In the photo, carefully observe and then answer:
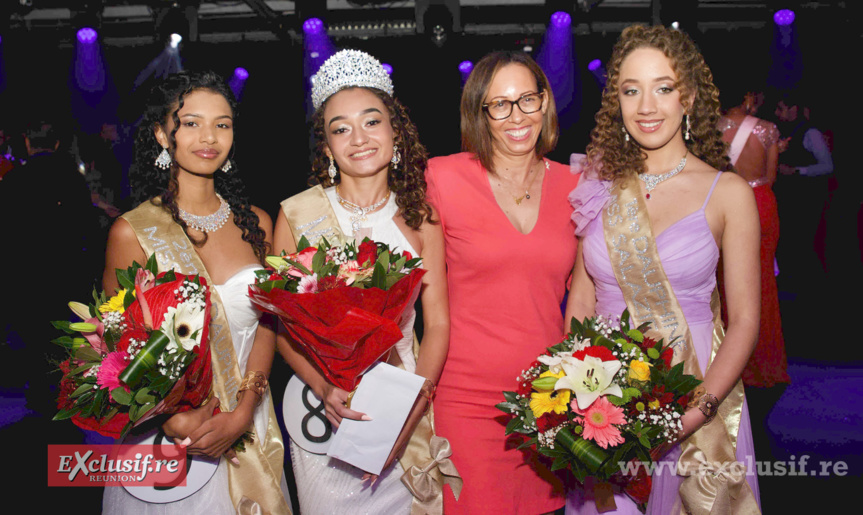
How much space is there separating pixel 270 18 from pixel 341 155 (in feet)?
20.4

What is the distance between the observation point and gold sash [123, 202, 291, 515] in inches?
69.3

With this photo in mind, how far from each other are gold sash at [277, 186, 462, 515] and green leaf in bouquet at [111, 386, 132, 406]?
65 centimetres

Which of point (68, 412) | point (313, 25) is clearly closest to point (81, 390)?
point (68, 412)

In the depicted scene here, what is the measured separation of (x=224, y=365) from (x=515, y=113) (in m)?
1.27

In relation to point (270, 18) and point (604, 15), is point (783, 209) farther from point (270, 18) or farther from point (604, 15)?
point (270, 18)

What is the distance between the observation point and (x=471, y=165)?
7.07 ft

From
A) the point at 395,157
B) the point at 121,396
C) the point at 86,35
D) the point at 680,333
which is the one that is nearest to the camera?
the point at 121,396

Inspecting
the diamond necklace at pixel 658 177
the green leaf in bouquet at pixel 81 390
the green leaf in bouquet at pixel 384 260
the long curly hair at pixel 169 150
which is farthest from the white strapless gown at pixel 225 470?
the diamond necklace at pixel 658 177

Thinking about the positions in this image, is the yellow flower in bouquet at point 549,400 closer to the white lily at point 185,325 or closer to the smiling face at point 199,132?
the white lily at point 185,325

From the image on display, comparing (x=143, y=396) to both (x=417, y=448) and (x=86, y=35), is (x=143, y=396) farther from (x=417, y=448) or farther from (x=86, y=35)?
(x=86, y=35)

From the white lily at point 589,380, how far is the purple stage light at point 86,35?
7.15 metres

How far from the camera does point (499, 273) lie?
200 centimetres

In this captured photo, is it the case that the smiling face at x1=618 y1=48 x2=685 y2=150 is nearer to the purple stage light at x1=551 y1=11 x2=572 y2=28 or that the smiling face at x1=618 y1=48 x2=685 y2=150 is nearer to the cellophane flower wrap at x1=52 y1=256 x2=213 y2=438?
the cellophane flower wrap at x1=52 y1=256 x2=213 y2=438

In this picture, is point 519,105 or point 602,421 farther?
point 519,105
